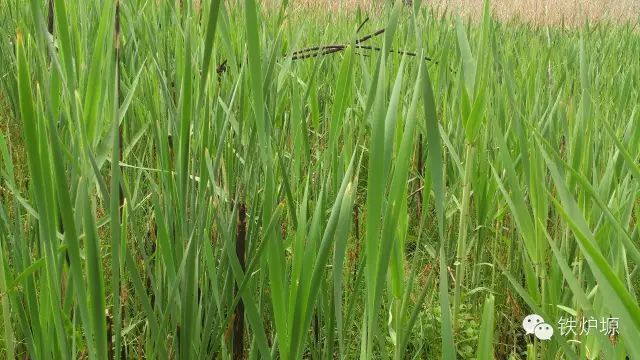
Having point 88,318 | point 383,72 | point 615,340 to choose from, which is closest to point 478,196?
point 615,340

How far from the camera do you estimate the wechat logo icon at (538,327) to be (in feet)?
1.68

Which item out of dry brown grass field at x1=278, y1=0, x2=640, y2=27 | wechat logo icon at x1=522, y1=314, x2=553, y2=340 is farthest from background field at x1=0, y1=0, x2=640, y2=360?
dry brown grass field at x1=278, y1=0, x2=640, y2=27

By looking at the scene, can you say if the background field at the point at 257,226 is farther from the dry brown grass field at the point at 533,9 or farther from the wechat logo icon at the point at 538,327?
the dry brown grass field at the point at 533,9

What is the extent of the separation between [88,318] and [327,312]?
206mm

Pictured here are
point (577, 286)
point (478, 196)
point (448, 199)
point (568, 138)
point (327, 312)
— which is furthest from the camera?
point (448, 199)

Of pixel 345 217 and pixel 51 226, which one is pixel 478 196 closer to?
pixel 345 217

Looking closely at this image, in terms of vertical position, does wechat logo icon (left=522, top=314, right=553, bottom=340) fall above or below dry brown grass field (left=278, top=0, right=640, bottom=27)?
below

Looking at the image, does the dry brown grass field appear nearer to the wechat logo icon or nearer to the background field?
the background field

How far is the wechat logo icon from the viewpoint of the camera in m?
0.51

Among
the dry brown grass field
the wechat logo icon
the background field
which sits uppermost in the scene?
the dry brown grass field

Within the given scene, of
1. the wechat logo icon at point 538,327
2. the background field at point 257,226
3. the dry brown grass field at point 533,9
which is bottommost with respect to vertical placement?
the wechat logo icon at point 538,327

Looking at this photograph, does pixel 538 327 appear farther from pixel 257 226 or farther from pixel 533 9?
pixel 533 9

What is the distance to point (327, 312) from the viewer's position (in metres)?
0.51

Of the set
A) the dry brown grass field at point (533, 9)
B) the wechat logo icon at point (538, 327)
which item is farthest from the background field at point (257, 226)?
the dry brown grass field at point (533, 9)
